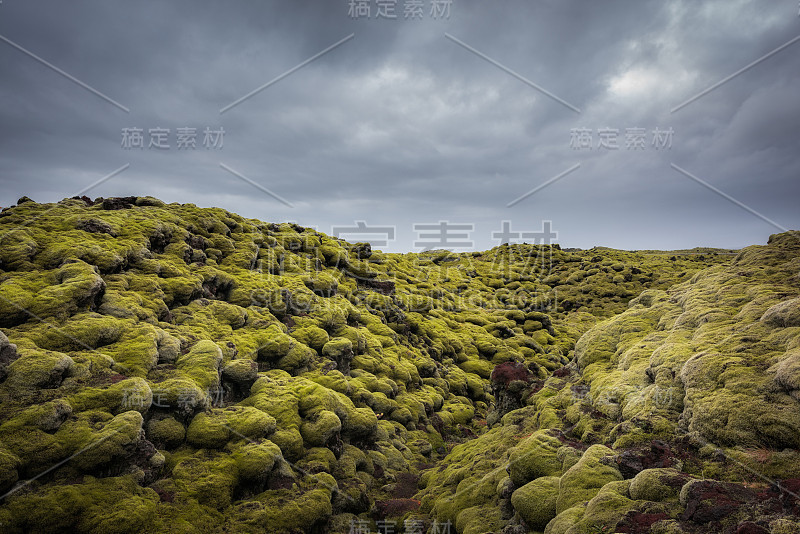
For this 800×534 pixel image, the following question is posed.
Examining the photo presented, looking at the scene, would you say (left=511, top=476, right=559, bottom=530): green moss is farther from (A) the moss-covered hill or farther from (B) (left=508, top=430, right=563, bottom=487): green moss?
(B) (left=508, top=430, right=563, bottom=487): green moss

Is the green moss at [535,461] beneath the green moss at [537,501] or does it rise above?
above

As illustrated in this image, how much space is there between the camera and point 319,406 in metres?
21.8

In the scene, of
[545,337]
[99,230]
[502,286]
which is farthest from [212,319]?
[502,286]

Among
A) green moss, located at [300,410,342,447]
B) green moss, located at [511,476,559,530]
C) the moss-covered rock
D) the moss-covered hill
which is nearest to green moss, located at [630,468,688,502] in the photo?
the moss-covered hill

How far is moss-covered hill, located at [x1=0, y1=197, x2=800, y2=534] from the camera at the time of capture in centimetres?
1138

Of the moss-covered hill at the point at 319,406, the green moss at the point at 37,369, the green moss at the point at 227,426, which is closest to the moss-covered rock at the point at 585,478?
the moss-covered hill at the point at 319,406

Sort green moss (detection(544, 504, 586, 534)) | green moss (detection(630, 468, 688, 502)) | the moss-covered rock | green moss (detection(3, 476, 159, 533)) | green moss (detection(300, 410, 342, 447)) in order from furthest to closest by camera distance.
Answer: green moss (detection(300, 410, 342, 447)) < the moss-covered rock < green moss (detection(3, 476, 159, 533)) < green moss (detection(544, 504, 586, 534)) < green moss (detection(630, 468, 688, 502))

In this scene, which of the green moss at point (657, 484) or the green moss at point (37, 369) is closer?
the green moss at point (657, 484)

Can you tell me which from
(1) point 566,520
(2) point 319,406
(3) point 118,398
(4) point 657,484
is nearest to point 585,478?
(1) point 566,520

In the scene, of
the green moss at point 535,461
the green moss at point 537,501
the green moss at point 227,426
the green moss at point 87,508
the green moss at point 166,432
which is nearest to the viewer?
the green moss at point 87,508

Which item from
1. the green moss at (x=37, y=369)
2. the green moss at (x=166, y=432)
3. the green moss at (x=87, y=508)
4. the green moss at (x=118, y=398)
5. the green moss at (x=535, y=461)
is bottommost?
the green moss at (x=87, y=508)

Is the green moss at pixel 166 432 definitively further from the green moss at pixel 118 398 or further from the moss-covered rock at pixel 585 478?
the moss-covered rock at pixel 585 478

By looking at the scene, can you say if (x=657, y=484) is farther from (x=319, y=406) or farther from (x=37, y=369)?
(x=37, y=369)

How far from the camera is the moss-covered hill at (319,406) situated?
11.4 m
